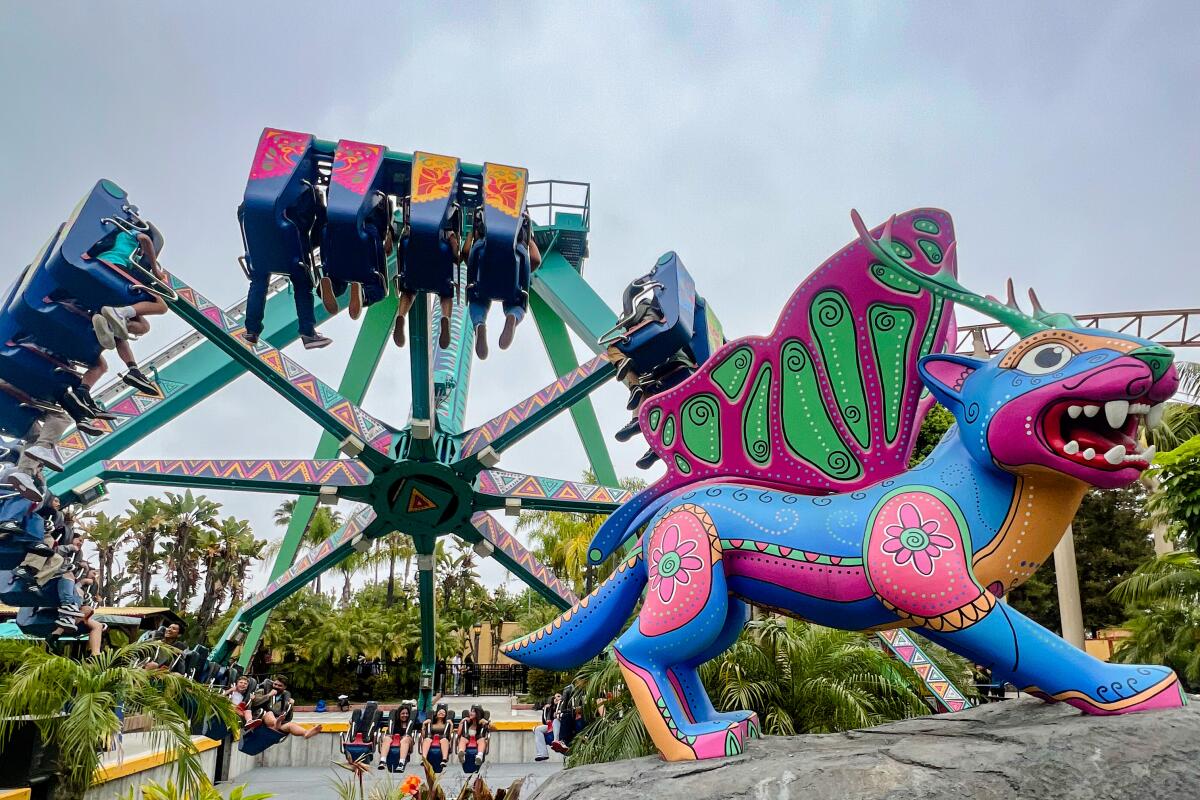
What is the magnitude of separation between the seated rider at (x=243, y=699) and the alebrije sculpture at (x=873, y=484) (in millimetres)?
6192

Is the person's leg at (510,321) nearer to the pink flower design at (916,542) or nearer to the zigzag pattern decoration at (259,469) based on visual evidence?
the zigzag pattern decoration at (259,469)

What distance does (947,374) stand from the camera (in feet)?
15.7

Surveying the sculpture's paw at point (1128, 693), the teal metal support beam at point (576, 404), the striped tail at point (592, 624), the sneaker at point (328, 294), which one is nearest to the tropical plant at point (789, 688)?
the striped tail at point (592, 624)

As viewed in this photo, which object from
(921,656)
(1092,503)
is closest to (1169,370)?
(921,656)

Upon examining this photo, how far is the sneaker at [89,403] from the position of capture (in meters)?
8.57

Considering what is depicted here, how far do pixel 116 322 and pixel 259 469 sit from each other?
333 cm

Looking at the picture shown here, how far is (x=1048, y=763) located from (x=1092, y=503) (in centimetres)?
3058

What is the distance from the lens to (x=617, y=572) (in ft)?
17.5

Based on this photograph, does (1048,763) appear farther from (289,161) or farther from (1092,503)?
(1092,503)

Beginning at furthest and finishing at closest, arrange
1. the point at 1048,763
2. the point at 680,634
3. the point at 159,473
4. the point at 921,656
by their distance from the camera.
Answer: the point at 159,473 → the point at 921,656 → the point at 680,634 → the point at 1048,763

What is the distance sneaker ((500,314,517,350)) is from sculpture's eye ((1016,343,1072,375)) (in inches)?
189

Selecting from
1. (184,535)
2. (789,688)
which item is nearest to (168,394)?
(789,688)

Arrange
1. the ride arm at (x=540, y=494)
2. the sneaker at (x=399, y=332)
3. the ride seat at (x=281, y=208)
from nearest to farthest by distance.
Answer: the ride seat at (x=281, y=208), the sneaker at (x=399, y=332), the ride arm at (x=540, y=494)

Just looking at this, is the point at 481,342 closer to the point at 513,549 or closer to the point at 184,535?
the point at 513,549
